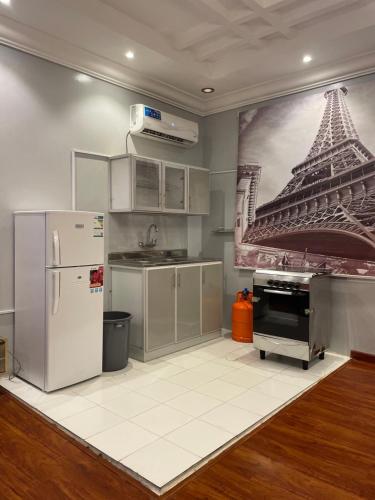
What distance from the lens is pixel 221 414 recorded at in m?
2.83

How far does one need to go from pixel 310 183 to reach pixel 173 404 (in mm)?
2814

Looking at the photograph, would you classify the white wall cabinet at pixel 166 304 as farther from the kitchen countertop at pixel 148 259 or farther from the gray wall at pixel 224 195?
the gray wall at pixel 224 195

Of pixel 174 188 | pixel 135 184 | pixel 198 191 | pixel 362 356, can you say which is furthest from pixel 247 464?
pixel 198 191

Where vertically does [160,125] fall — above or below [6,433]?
above

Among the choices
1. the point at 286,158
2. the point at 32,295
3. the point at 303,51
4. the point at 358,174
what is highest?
the point at 303,51

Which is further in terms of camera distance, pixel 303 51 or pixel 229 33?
pixel 303 51

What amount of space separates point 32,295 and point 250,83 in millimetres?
3510

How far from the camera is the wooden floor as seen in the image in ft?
6.61

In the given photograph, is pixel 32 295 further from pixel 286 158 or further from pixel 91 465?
pixel 286 158

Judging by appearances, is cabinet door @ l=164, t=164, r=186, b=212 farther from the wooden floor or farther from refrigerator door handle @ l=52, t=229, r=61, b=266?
the wooden floor

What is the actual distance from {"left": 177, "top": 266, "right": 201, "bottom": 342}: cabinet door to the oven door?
75 centimetres

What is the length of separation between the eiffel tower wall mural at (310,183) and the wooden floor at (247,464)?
1796 millimetres

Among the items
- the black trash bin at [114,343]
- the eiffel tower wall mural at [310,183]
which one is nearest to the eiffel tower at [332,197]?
the eiffel tower wall mural at [310,183]

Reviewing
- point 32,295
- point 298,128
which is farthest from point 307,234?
point 32,295
